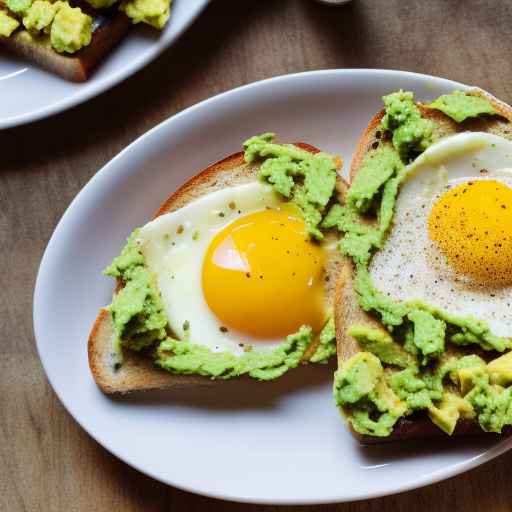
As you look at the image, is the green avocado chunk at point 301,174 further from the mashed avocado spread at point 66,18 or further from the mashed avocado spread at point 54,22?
the mashed avocado spread at point 54,22

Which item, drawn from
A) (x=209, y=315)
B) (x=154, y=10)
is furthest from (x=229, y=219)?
(x=154, y=10)

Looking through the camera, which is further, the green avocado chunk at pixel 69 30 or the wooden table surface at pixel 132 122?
the wooden table surface at pixel 132 122

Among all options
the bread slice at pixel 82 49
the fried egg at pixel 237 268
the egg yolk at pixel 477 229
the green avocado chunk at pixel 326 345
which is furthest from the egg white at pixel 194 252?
the bread slice at pixel 82 49

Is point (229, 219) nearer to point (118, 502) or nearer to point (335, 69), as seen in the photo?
point (335, 69)

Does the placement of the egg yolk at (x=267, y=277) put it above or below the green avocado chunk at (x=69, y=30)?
below

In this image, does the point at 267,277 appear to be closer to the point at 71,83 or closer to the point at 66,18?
the point at 71,83

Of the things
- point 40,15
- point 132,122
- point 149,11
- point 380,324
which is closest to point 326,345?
point 380,324
